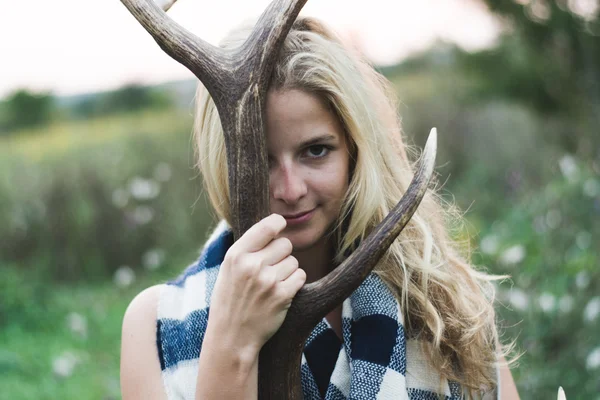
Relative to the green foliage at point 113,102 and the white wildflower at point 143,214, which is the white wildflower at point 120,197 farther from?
the green foliage at point 113,102

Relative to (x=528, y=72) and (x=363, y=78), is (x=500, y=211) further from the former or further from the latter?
(x=363, y=78)

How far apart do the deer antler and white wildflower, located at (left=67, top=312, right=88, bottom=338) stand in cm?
343

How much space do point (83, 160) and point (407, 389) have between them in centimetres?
529

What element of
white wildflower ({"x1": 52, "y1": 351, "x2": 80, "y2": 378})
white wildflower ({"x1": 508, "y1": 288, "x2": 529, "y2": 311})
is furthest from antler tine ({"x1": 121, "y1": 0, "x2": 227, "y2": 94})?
white wildflower ({"x1": 52, "y1": 351, "x2": 80, "y2": 378})

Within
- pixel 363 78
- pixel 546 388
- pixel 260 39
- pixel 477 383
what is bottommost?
pixel 546 388

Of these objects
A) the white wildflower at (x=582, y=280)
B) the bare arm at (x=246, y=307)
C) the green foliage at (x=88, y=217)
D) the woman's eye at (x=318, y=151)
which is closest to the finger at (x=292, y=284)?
the bare arm at (x=246, y=307)

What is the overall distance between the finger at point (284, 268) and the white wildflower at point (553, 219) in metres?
3.19

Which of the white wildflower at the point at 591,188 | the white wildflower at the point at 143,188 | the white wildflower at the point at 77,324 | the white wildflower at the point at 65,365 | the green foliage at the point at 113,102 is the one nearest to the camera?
the white wildflower at the point at 65,365

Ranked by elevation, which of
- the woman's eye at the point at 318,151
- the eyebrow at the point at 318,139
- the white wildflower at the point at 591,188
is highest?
the eyebrow at the point at 318,139

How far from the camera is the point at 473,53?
9.98m

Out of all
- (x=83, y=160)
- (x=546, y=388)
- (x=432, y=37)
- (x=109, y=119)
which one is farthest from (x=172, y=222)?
(x=432, y=37)

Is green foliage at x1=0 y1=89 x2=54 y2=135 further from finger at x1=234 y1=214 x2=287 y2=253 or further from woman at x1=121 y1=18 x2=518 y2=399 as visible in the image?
finger at x1=234 y1=214 x2=287 y2=253

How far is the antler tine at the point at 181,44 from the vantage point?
1.44m

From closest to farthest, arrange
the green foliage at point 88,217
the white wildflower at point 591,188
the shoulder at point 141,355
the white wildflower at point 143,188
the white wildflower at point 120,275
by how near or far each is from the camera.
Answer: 1. the shoulder at point 141,355
2. the white wildflower at point 591,188
3. the white wildflower at point 143,188
4. the white wildflower at point 120,275
5. the green foliage at point 88,217
